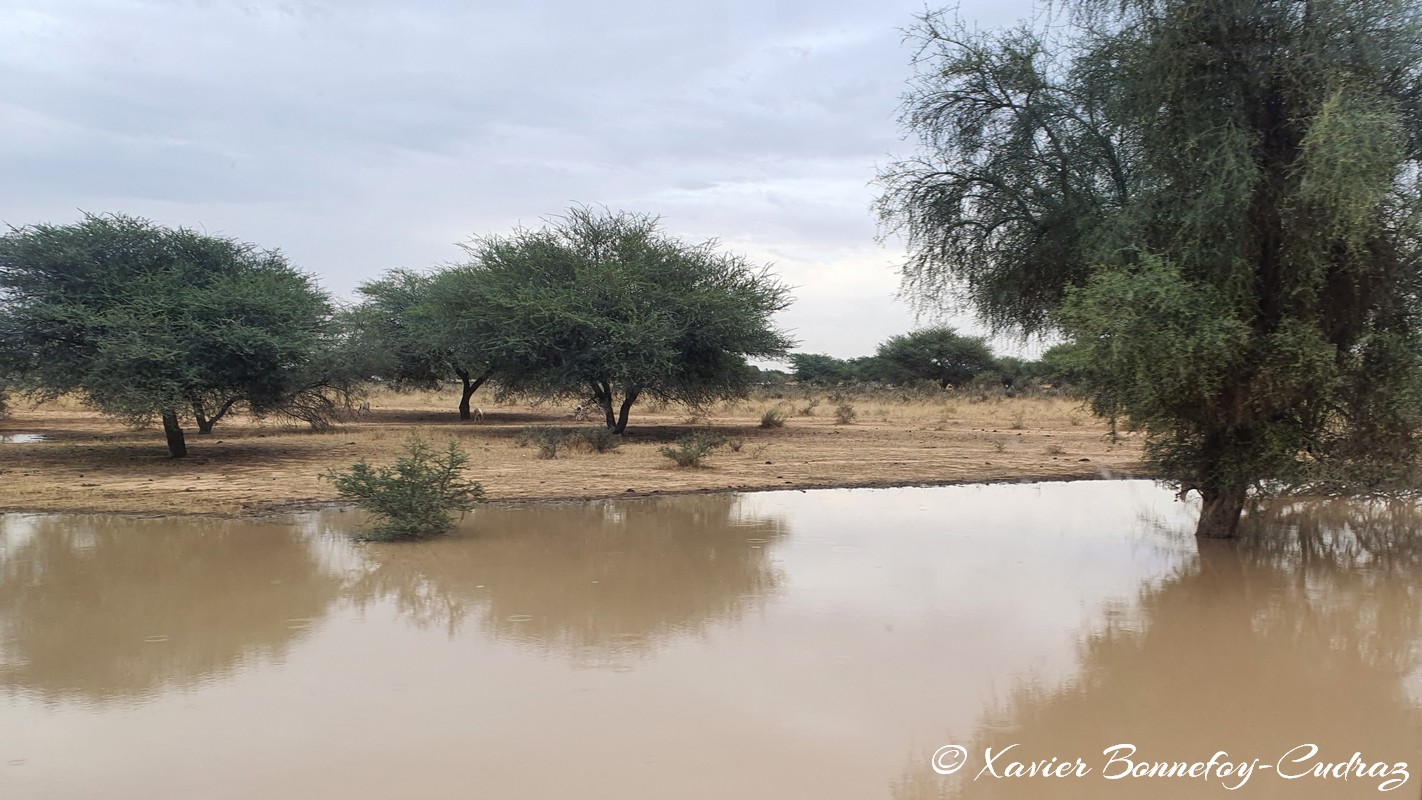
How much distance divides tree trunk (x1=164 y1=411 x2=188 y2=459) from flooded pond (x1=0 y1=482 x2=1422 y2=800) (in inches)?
296

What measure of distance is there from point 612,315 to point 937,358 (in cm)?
3700

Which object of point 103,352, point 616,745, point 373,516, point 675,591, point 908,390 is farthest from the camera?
point 908,390

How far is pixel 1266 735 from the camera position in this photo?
5.56 m

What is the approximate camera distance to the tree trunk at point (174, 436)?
19413mm

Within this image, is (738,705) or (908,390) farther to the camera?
(908,390)

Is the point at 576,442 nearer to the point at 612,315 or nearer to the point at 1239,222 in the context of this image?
the point at 612,315

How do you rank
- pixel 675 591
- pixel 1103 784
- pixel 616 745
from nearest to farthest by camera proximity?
pixel 1103 784 < pixel 616 745 < pixel 675 591

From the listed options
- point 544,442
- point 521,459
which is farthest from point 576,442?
point 521,459

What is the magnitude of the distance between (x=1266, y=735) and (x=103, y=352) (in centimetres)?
1926

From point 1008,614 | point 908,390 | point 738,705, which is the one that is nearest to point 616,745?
point 738,705

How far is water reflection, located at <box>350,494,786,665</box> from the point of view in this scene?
7902 mm

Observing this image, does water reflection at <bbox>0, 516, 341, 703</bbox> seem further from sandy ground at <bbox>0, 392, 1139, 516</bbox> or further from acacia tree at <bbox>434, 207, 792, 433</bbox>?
acacia tree at <bbox>434, 207, 792, 433</bbox>

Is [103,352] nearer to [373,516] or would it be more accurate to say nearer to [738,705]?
[373,516]
